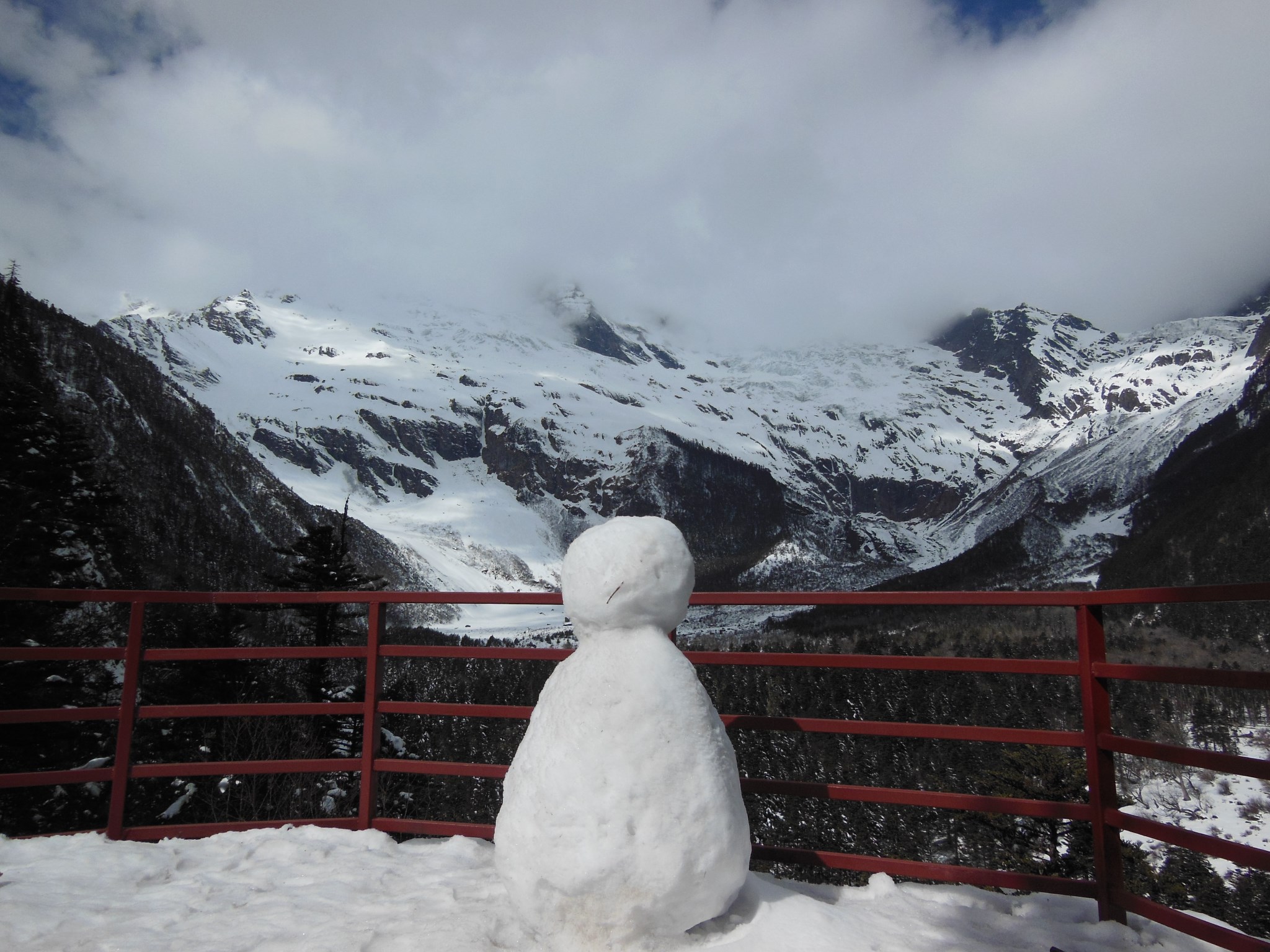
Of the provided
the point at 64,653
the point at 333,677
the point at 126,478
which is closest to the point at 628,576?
the point at 64,653

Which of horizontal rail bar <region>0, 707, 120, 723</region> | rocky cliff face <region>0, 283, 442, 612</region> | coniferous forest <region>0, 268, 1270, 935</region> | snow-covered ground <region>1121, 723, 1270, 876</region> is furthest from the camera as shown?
snow-covered ground <region>1121, 723, 1270, 876</region>

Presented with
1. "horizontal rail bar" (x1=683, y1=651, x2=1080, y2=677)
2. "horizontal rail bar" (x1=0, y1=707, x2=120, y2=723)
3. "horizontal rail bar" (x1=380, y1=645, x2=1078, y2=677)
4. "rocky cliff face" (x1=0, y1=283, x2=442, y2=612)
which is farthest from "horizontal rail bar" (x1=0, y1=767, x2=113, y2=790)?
"rocky cliff face" (x1=0, y1=283, x2=442, y2=612)

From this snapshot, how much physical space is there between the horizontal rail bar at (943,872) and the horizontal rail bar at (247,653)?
8.51ft

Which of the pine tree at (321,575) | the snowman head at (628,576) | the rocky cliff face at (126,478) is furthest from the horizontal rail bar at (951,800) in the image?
the rocky cliff face at (126,478)

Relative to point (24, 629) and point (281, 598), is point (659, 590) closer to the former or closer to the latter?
point (281, 598)

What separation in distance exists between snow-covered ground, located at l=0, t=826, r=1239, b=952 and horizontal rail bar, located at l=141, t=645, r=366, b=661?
1040 mm

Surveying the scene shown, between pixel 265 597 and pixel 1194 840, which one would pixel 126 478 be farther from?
pixel 1194 840

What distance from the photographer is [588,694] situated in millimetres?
3037

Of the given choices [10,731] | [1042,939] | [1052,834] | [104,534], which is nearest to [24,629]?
[10,731]

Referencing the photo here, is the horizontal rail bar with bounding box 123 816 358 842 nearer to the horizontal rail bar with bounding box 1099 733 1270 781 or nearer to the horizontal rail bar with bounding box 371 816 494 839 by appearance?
the horizontal rail bar with bounding box 371 816 494 839

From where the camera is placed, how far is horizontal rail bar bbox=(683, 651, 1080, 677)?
11.8ft

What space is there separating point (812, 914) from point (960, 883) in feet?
4.15

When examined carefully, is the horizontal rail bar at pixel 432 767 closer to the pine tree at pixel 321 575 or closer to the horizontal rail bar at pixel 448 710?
the horizontal rail bar at pixel 448 710

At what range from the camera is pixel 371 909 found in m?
3.50
